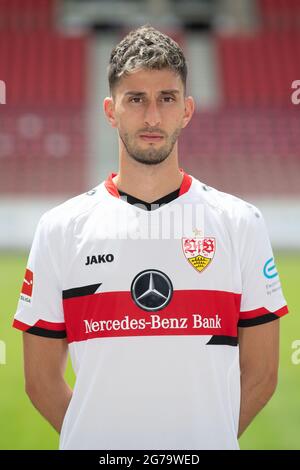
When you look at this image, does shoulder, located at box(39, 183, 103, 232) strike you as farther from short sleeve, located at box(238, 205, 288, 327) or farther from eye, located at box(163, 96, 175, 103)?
short sleeve, located at box(238, 205, 288, 327)

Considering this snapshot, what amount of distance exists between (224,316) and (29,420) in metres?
3.44

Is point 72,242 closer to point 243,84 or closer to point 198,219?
point 198,219

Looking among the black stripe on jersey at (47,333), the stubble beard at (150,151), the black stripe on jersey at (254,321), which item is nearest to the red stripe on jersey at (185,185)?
the stubble beard at (150,151)

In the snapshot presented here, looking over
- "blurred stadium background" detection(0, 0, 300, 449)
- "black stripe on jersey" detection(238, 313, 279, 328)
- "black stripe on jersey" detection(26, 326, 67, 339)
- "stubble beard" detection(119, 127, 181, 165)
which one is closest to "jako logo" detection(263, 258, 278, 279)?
"black stripe on jersey" detection(238, 313, 279, 328)

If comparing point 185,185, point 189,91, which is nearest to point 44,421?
point 185,185

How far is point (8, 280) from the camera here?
39.5ft

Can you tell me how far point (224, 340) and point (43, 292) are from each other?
1.90 feet

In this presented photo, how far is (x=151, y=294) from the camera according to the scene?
89.3 inches

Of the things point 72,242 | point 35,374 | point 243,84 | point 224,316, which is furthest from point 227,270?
point 243,84

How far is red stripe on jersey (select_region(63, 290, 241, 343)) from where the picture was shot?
225 cm

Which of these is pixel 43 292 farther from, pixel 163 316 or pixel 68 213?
pixel 163 316

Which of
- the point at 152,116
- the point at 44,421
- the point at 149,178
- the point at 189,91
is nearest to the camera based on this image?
the point at 152,116

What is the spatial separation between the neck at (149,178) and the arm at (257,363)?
506 mm

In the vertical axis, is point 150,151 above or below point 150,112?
below
